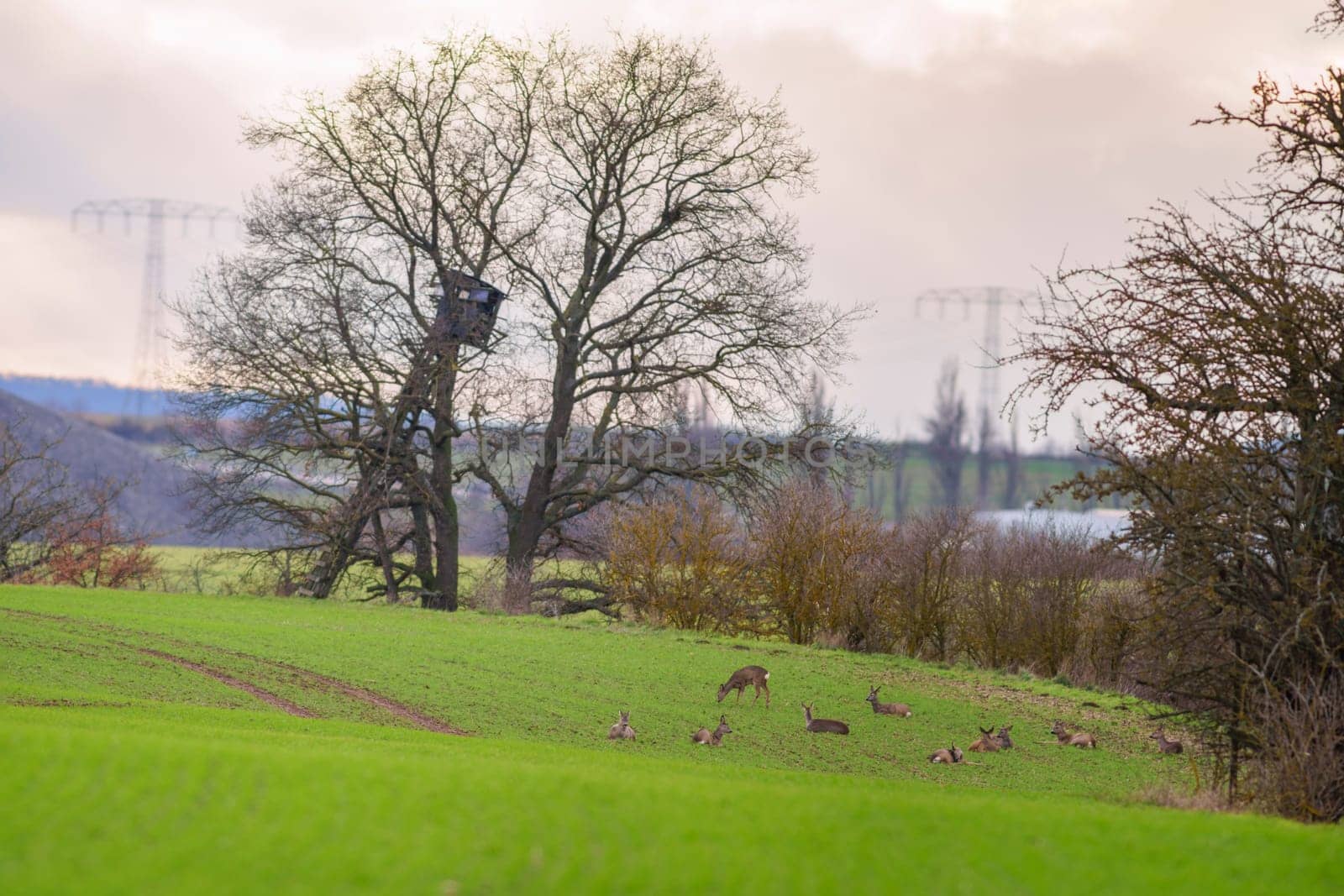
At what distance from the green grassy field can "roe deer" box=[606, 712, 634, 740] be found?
20 centimetres

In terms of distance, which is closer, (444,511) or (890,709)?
(890,709)

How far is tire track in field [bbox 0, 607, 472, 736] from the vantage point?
1719 centimetres

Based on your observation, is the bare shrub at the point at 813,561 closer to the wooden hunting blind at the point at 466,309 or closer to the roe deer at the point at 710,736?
the wooden hunting blind at the point at 466,309

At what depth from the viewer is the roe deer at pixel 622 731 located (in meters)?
16.7

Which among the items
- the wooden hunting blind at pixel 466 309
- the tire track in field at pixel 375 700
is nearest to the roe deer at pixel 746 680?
the tire track in field at pixel 375 700

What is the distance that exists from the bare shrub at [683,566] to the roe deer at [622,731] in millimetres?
13152

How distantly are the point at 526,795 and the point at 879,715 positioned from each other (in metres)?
13.1

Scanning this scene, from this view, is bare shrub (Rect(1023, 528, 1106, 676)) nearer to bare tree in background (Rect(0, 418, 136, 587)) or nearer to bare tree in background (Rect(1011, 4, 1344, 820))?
bare tree in background (Rect(1011, 4, 1344, 820))

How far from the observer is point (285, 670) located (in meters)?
19.8

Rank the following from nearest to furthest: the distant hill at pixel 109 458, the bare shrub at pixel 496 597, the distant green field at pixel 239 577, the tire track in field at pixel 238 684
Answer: the tire track in field at pixel 238 684 → the bare shrub at pixel 496 597 → the distant green field at pixel 239 577 → the distant hill at pixel 109 458

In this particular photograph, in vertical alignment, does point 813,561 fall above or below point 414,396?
below

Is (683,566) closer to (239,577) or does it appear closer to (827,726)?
(827,726)

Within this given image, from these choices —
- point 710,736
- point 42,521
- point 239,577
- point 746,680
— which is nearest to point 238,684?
point 710,736

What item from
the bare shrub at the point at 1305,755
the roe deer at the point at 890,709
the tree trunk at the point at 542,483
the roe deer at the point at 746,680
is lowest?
the roe deer at the point at 890,709
